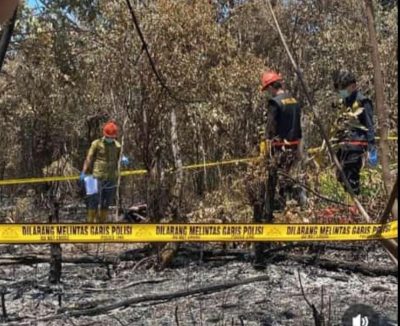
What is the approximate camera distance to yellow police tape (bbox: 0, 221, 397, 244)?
5.10 m

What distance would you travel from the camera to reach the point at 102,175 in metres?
9.44

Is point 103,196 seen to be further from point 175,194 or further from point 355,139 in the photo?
point 355,139

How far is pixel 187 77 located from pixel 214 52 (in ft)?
4.82

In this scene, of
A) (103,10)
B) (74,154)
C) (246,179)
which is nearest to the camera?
(246,179)

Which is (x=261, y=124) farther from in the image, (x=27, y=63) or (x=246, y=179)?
(x=27, y=63)

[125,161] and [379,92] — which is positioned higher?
[379,92]

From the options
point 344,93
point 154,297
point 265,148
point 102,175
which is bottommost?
point 154,297

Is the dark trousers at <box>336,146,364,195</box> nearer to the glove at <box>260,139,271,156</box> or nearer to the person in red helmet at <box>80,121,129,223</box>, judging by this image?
the glove at <box>260,139,271,156</box>

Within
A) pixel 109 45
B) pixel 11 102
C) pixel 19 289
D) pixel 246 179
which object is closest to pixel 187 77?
pixel 109 45

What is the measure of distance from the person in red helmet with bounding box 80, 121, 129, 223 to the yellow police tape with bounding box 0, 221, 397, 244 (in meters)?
3.72

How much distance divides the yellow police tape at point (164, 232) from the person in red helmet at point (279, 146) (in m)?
0.96

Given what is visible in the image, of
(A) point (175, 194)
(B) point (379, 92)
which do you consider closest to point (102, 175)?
(A) point (175, 194)

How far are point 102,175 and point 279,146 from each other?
3383 millimetres

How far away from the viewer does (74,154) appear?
47.0 ft
